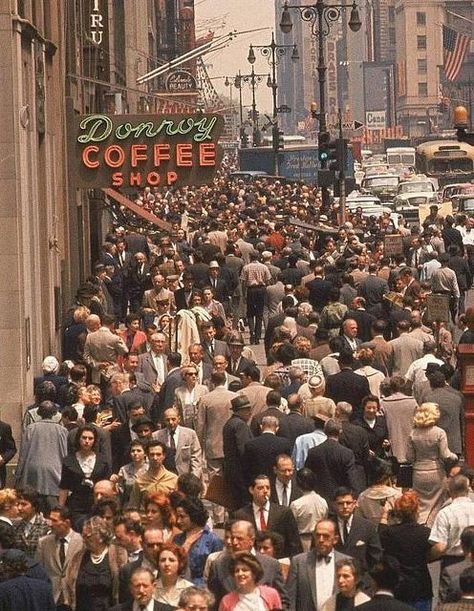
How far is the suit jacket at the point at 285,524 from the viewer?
1446 cm

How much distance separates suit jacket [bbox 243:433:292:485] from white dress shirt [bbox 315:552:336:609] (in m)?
3.95

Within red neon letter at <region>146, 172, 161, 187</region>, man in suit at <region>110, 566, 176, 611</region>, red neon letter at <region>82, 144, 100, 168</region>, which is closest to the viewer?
man in suit at <region>110, 566, 176, 611</region>

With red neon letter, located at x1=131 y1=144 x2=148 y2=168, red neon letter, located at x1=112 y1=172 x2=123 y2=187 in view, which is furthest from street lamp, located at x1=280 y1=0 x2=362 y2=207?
red neon letter, located at x1=112 y1=172 x2=123 y2=187

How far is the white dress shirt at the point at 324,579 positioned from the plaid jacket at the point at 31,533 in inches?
76.6

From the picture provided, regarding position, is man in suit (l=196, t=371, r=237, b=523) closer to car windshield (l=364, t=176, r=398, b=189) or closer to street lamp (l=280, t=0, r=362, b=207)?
street lamp (l=280, t=0, r=362, b=207)

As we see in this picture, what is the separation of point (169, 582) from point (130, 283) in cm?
2057

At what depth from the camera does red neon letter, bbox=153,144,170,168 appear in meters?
34.1

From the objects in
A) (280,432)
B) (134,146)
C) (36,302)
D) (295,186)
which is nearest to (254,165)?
(295,186)

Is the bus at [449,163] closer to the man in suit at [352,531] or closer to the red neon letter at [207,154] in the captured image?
the red neon letter at [207,154]

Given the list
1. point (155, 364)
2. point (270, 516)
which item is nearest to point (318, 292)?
point (155, 364)

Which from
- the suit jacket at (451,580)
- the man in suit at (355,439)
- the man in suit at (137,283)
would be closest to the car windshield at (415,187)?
the man in suit at (137,283)

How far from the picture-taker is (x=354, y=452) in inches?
690

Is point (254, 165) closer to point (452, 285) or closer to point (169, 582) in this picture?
point (452, 285)

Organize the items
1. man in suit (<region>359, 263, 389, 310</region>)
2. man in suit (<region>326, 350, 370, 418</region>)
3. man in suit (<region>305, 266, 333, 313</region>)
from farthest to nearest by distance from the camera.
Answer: man in suit (<region>359, 263, 389, 310</region>), man in suit (<region>305, 266, 333, 313</region>), man in suit (<region>326, 350, 370, 418</region>)
